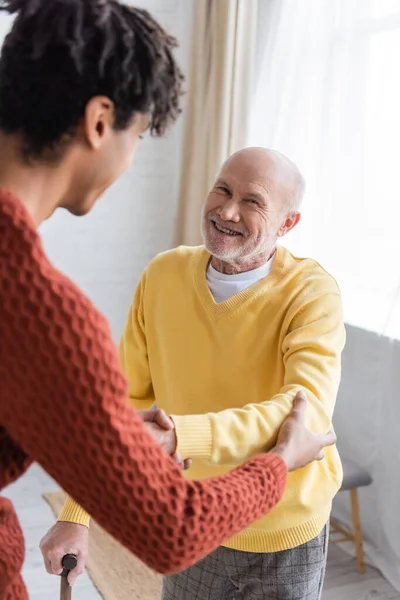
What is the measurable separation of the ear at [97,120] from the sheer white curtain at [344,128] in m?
1.96

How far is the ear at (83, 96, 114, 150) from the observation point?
0.72 meters

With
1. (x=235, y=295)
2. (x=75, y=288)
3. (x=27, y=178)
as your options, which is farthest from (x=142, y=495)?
(x=235, y=295)

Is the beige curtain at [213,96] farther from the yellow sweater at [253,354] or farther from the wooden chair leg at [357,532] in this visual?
the yellow sweater at [253,354]

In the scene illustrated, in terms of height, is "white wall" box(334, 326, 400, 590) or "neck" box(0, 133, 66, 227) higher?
"neck" box(0, 133, 66, 227)

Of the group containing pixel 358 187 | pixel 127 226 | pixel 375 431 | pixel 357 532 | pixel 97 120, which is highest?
pixel 97 120

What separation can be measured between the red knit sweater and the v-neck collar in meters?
0.71

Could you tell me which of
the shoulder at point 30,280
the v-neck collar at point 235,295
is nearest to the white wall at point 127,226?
the v-neck collar at point 235,295

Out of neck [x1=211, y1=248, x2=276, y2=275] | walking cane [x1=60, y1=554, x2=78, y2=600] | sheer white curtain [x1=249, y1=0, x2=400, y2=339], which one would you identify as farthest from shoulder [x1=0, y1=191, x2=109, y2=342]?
sheer white curtain [x1=249, y1=0, x2=400, y2=339]

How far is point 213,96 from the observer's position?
3.30 m

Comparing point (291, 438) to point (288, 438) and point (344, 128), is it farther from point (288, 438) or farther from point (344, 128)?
point (344, 128)

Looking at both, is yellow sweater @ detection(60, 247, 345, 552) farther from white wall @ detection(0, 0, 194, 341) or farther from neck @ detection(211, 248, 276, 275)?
white wall @ detection(0, 0, 194, 341)

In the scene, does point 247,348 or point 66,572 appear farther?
point 247,348

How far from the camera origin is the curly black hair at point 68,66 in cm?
71

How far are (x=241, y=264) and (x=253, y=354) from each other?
0.73 ft
